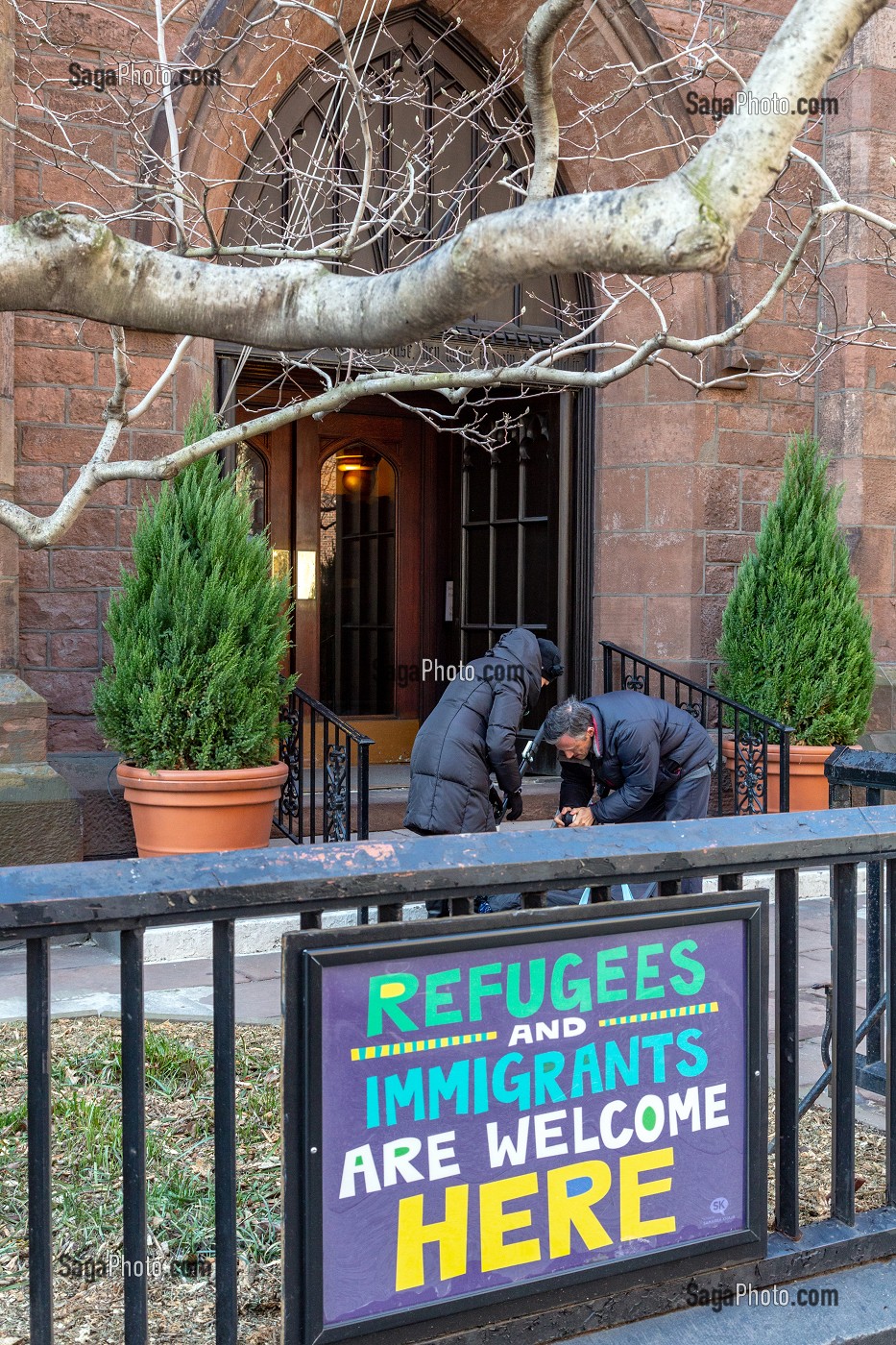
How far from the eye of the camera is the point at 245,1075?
4.39 m

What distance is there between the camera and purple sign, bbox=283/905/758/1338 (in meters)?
2.21

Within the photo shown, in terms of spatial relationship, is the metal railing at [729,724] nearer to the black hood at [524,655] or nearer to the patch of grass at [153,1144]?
the black hood at [524,655]

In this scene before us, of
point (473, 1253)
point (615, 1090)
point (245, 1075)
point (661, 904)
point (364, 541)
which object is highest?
point (364, 541)

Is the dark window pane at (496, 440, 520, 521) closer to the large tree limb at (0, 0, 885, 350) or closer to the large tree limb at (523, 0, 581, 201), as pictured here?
the large tree limb at (523, 0, 581, 201)

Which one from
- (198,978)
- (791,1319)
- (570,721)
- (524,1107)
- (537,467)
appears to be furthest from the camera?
(537,467)

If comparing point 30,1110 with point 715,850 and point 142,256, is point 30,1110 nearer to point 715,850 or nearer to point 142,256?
point 715,850

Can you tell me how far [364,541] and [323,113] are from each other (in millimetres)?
4008

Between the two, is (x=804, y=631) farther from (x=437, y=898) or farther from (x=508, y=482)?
(x=437, y=898)

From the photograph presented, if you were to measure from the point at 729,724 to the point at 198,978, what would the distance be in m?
4.71

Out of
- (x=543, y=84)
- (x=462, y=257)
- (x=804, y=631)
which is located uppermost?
(x=543, y=84)

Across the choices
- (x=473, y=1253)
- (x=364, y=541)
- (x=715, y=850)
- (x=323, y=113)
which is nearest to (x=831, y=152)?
(x=323, y=113)

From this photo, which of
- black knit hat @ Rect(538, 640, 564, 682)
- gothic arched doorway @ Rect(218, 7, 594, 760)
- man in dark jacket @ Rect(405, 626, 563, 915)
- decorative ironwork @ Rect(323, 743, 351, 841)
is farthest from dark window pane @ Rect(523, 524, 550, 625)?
man in dark jacket @ Rect(405, 626, 563, 915)

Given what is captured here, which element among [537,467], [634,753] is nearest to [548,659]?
[634,753]

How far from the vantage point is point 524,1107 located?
2387mm
